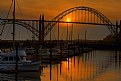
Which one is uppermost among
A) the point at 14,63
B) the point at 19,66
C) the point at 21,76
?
the point at 14,63

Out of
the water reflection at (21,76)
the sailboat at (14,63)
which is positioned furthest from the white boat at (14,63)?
the water reflection at (21,76)

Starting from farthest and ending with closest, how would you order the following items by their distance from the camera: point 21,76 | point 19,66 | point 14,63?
point 19,66 < point 14,63 < point 21,76

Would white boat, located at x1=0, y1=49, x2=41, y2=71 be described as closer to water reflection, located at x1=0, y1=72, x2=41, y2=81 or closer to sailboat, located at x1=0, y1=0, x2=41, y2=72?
sailboat, located at x1=0, y1=0, x2=41, y2=72

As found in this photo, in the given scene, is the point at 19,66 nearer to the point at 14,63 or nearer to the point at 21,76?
the point at 14,63

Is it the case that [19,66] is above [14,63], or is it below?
below

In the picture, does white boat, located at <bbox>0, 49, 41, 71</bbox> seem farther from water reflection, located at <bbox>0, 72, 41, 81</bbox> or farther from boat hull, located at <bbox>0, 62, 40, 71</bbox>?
water reflection, located at <bbox>0, 72, 41, 81</bbox>

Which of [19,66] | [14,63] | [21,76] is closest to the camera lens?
[21,76]

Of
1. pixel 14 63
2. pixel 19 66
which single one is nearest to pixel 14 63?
pixel 14 63

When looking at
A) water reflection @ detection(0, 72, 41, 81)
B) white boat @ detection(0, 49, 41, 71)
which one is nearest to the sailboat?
white boat @ detection(0, 49, 41, 71)

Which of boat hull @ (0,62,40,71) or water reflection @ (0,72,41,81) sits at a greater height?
boat hull @ (0,62,40,71)

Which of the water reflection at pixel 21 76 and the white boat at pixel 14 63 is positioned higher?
the white boat at pixel 14 63

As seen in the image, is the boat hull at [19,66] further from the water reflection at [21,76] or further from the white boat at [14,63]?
the water reflection at [21,76]

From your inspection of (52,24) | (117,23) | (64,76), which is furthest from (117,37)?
(64,76)

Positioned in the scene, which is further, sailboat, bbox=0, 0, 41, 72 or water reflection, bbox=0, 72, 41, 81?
sailboat, bbox=0, 0, 41, 72
